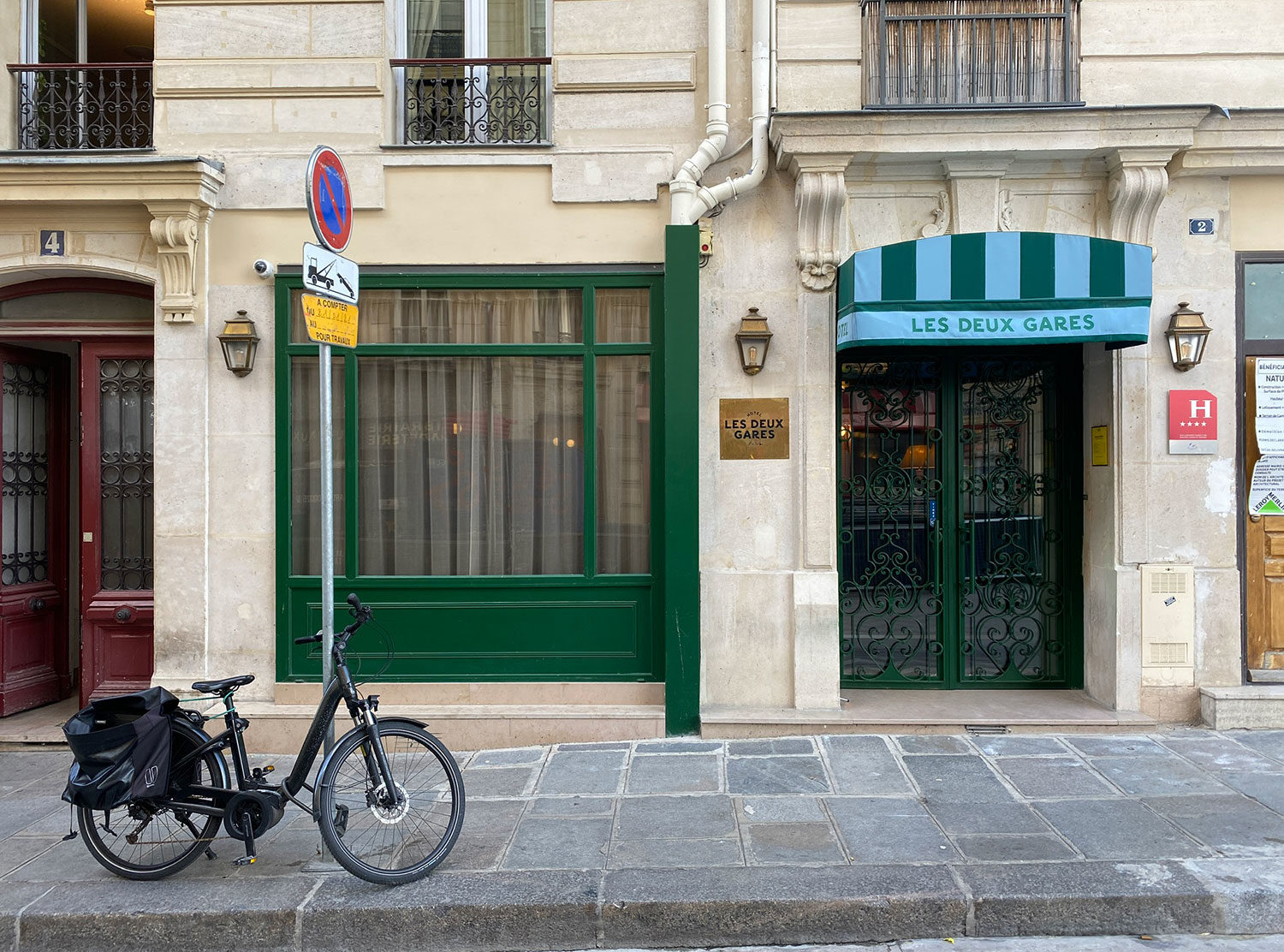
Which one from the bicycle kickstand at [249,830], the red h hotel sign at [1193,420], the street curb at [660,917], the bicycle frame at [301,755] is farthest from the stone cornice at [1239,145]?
the bicycle kickstand at [249,830]

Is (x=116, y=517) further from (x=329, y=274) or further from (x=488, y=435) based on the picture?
(x=329, y=274)

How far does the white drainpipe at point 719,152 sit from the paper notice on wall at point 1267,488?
437 cm

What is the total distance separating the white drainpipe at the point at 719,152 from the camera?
665cm

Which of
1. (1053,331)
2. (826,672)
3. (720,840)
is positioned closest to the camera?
(720,840)

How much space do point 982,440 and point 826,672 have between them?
7.67 feet

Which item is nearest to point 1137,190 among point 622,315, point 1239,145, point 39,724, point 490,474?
point 1239,145

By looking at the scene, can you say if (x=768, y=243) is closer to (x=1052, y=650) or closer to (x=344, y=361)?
(x=344, y=361)

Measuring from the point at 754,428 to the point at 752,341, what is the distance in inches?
25.5

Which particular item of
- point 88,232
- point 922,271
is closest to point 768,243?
point 922,271

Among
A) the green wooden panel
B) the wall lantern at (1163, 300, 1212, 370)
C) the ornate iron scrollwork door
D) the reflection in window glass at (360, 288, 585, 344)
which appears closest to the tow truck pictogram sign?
the reflection in window glass at (360, 288, 585, 344)

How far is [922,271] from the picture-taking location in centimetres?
634

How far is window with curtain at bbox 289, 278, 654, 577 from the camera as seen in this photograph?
22.8ft

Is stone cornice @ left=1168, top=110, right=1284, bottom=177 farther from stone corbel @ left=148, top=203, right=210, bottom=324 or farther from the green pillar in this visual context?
stone corbel @ left=148, top=203, right=210, bottom=324

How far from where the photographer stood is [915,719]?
21.7 ft
